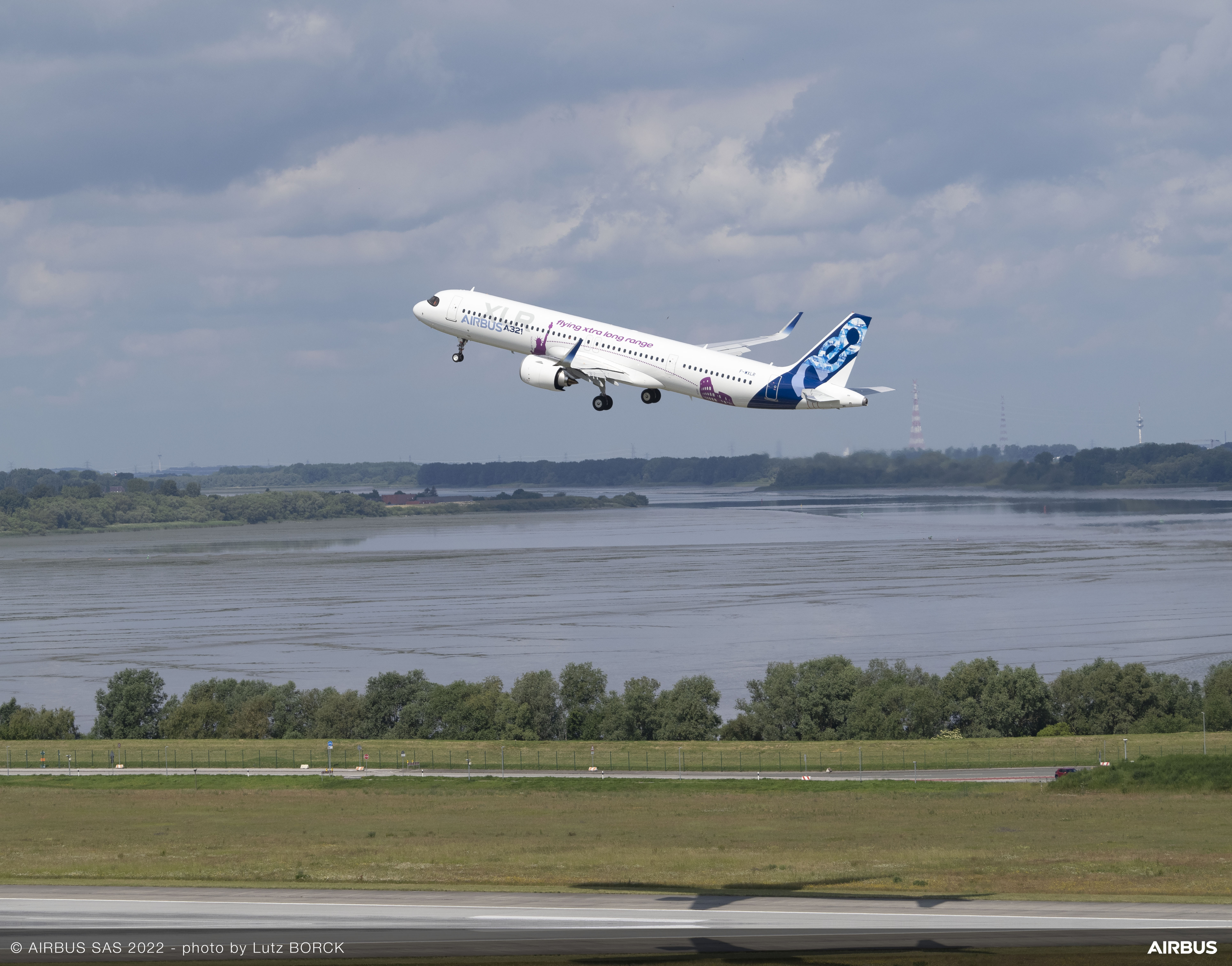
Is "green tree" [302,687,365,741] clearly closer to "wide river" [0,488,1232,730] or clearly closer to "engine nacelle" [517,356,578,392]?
"wide river" [0,488,1232,730]

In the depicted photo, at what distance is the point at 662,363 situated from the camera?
1668 inches

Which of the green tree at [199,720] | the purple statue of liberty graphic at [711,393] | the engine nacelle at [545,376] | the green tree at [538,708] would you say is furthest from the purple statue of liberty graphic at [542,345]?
the green tree at [199,720]

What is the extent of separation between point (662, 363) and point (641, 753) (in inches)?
2821

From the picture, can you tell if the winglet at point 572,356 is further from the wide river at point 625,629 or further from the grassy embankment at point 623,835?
the wide river at point 625,629

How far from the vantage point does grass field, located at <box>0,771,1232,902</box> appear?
175 feet

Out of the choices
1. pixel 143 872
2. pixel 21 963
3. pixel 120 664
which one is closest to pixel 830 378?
pixel 21 963

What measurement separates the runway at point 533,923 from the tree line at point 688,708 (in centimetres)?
6983

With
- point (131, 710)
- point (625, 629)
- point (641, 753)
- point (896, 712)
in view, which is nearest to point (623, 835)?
point (641, 753)

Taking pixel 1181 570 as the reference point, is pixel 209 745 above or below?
below

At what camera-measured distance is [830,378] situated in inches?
1738

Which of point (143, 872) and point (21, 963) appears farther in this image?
point (143, 872)

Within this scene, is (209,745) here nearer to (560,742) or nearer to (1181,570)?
(560,742)

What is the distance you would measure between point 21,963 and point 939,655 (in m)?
115

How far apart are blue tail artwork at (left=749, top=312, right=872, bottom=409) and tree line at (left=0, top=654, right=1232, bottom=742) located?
71742 millimetres
